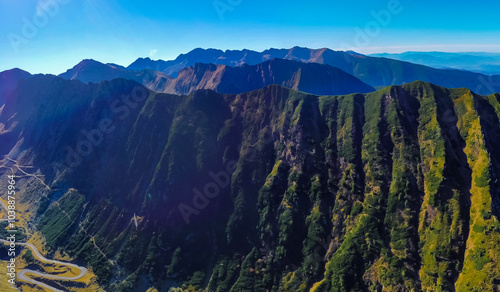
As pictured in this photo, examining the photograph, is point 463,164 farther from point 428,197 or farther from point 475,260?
point 475,260

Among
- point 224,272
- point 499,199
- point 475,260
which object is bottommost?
point 224,272

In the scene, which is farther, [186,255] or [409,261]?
[186,255]

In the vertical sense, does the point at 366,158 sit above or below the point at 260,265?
above

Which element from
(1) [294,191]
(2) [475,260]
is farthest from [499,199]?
(1) [294,191]

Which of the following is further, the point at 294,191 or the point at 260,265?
the point at 294,191

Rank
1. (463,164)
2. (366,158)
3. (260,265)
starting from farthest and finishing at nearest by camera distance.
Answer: (366,158)
(260,265)
(463,164)

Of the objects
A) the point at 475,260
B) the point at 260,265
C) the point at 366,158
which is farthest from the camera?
the point at 366,158

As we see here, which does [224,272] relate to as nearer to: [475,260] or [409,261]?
[409,261]

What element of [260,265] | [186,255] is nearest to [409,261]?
[260,265]

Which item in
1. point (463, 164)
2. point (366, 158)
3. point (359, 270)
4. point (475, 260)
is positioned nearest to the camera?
point (475, 260)
